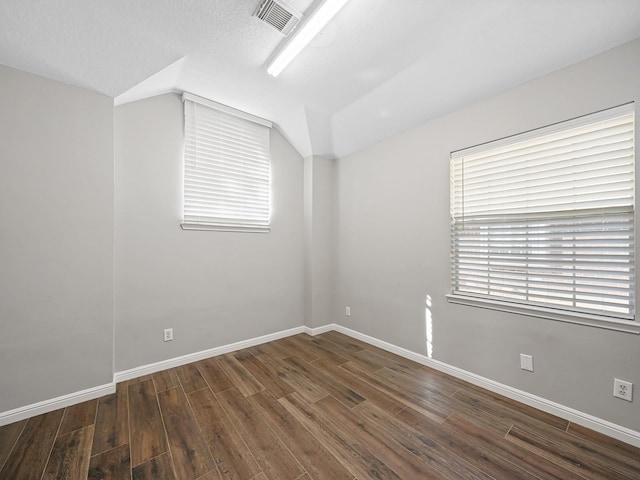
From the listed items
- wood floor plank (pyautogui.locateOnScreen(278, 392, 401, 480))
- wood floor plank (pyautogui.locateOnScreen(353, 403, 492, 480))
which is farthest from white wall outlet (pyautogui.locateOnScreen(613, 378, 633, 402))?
wood floor plank (pyautogui.locateOnScreen(278, 392, 401, 480))

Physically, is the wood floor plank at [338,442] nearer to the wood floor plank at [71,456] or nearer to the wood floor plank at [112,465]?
the wood floor plank at [112,465]

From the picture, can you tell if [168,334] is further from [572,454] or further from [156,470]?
[572,454]

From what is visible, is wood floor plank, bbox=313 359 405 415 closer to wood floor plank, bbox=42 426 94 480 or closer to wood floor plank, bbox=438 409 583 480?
wood floor plank, bbox=438 409 583 480

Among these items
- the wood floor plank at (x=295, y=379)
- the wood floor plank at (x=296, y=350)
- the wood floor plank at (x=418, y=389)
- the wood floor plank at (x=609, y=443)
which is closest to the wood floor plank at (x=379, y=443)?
the wood floor plank at (x=295, y=379)

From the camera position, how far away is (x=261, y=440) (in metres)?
1.70

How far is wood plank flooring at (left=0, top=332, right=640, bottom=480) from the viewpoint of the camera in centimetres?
147

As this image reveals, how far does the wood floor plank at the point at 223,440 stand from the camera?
147 centimetres

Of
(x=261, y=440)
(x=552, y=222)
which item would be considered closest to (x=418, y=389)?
(x=261, y=440)

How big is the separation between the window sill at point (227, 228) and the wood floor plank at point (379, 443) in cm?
197

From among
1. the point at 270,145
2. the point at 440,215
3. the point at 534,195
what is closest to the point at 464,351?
the point at 440,215

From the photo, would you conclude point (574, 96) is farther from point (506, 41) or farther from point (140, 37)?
point (140, 37)

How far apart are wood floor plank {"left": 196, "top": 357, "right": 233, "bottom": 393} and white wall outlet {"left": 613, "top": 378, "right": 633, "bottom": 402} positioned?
2.77 m

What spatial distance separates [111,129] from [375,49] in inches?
89.4

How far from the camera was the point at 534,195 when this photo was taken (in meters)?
2.07
